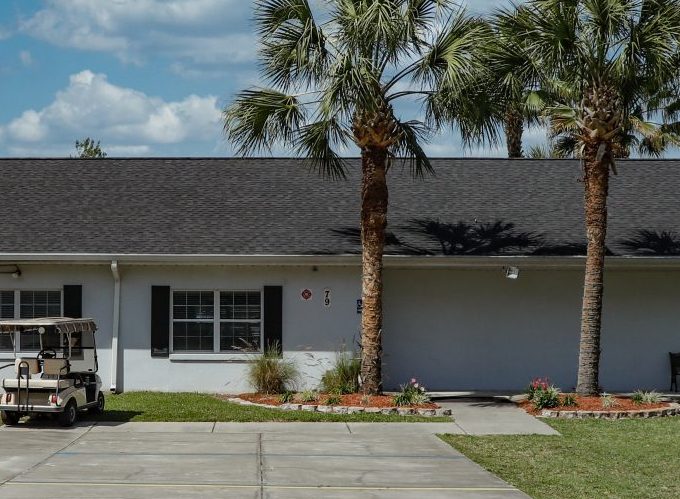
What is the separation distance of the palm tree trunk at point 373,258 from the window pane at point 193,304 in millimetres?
3523

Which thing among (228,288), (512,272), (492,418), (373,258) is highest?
(373,258)

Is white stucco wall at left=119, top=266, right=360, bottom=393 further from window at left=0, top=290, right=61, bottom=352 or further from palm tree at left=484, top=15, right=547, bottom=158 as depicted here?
palm tree at left=484, top=15, right=547, bottom=158

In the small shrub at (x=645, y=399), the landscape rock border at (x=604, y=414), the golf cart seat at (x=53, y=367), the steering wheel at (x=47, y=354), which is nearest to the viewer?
the golf cart seat at (x=53, y=367)

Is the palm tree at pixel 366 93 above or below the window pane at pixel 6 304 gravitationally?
above

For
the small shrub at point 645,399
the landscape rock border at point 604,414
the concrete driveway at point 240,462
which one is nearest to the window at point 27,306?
the concrete driveway at point 240,462

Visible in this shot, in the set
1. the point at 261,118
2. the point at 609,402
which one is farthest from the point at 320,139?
the point at 609,402

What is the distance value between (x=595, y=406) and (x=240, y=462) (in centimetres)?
695

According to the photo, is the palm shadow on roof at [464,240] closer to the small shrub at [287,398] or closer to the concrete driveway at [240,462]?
the small shrub at [287,398]

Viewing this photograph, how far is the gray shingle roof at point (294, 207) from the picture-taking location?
19781 mm

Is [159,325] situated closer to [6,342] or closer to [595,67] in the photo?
[6,342]

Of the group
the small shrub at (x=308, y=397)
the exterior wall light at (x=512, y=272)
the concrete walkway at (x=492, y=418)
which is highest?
the exterior wall light at (x=512, y=272)

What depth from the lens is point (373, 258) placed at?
17.8 meters

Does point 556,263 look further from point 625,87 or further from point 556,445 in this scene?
point 556,445

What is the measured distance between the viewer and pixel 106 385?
63.9ft
